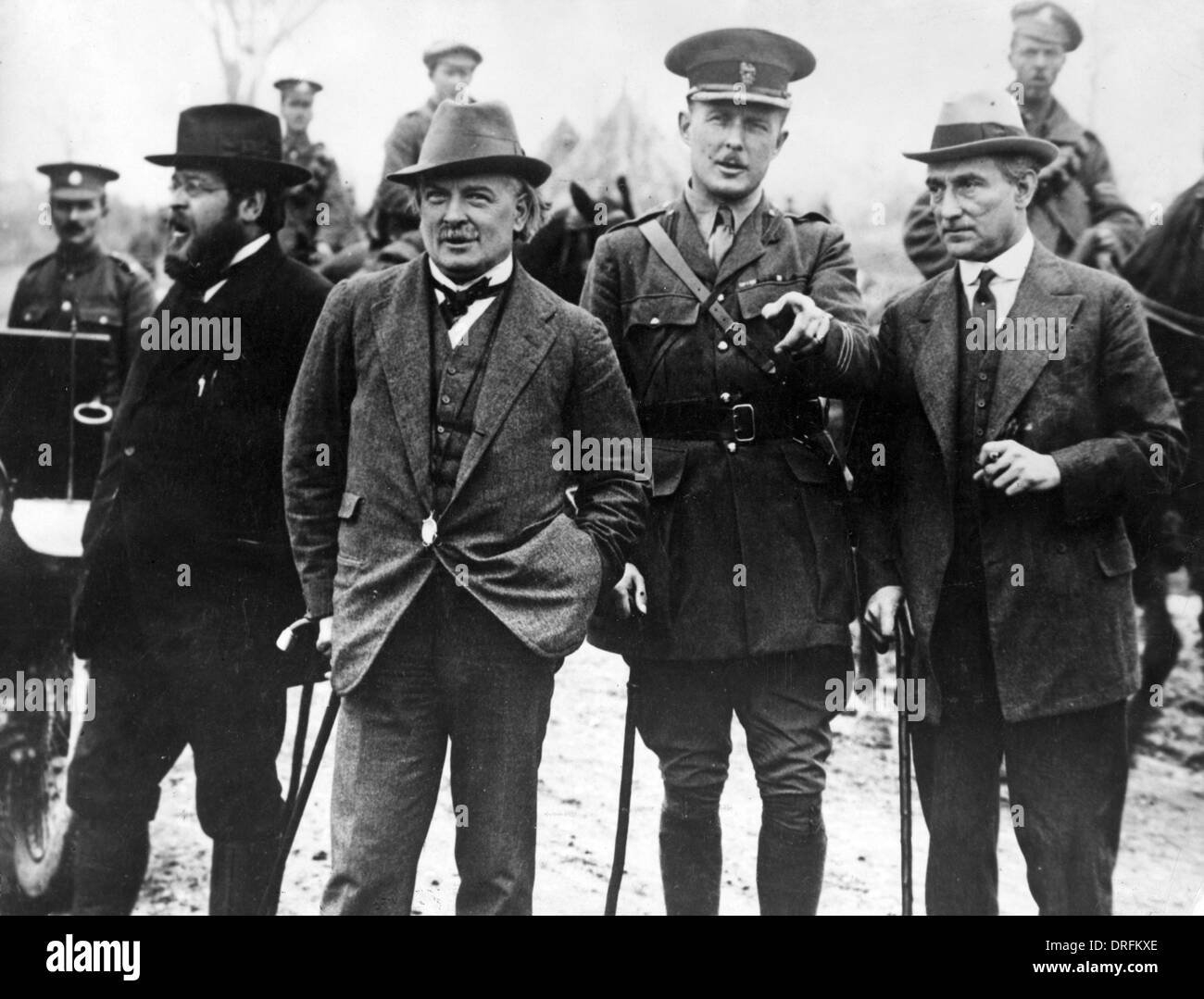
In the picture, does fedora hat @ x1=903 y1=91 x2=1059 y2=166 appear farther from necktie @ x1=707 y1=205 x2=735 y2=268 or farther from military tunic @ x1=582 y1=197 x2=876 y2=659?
necktie @ x1=707 y1=205 x2=735 y2=268

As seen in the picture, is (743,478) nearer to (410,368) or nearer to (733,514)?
(733,514)

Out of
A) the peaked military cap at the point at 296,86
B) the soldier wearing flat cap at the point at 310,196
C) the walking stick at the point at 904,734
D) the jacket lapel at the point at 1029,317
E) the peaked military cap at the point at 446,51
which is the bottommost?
the walking stick at the point at 904,734

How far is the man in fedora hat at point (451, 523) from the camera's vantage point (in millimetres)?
3078

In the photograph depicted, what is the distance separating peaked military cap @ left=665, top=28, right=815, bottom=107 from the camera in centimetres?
353

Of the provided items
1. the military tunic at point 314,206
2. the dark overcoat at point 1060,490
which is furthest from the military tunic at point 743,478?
the military tunic at point 314,206

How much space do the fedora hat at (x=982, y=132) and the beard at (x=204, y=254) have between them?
2.01 metres

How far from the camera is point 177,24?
3965 mm

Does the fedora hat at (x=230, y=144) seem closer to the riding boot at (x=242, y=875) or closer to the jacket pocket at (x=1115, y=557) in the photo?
the riding boot at (x=242, y=875)

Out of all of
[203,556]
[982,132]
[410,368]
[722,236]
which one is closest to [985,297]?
[982,132]

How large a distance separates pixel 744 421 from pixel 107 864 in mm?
2287

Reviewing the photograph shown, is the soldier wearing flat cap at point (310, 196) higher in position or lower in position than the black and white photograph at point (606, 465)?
higher

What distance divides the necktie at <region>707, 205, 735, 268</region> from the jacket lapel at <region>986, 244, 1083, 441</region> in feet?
2.61

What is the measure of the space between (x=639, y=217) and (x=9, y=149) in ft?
6.85
